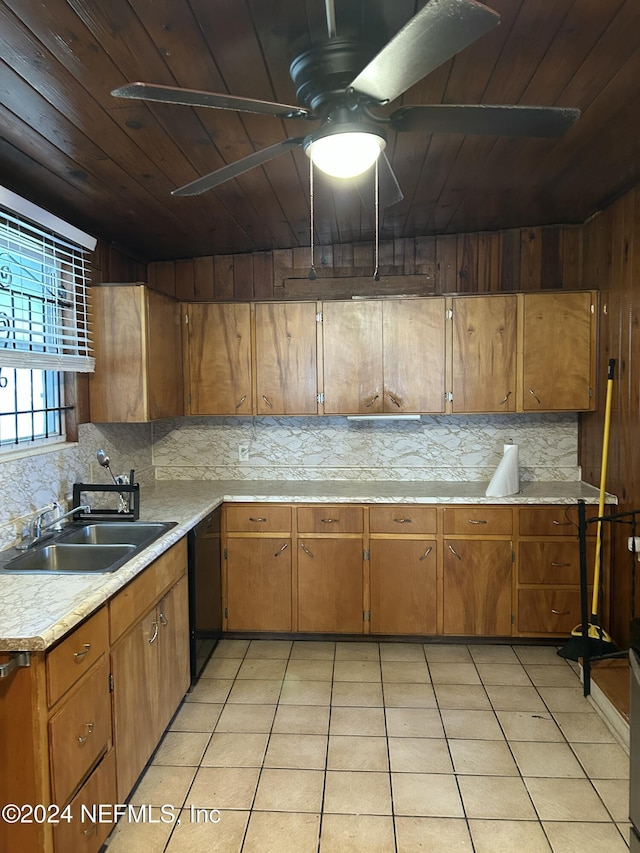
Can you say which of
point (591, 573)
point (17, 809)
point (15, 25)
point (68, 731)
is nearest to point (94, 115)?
point (15, 25)

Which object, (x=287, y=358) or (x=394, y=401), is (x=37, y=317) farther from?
(x=394, y=401)

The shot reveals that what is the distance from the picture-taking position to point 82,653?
68.8 inches

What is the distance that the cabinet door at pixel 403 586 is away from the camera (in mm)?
3412

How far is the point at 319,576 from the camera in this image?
3482mm

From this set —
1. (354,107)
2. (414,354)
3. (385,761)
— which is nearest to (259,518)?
(414,354)

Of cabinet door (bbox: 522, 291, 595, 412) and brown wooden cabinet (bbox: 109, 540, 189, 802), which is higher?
cabinet door (bbox: 522, 291, 595, 412)

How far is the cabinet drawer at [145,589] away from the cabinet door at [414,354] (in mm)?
1617

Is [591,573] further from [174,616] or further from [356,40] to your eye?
[356,40]

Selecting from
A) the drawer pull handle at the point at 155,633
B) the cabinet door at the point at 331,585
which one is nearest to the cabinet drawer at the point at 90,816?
the drawer pull handle at the point at 155,633

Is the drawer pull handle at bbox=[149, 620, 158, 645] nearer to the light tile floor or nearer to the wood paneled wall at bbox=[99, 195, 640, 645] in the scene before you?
the light tile floor

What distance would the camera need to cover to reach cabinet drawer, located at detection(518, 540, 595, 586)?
3334 mm

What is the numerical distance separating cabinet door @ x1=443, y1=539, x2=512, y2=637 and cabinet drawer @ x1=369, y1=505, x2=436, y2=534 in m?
0.17

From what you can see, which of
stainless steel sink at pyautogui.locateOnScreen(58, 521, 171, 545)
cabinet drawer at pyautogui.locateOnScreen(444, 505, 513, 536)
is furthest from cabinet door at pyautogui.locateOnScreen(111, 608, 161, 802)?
cabinet drawer at pyautogui.locateOnScreen(444, 505, 513, 536)

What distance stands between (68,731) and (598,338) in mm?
3306
